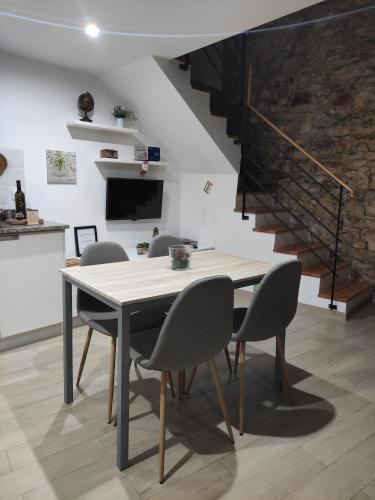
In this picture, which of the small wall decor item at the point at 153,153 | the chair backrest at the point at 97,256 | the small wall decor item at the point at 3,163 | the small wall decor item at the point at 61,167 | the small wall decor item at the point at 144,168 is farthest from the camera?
the small wall decor item at the point at 153,153

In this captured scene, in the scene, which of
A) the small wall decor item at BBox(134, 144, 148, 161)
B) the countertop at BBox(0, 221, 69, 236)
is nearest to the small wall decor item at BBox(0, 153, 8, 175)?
the countertop at BBox(0, 221, 69, 236)

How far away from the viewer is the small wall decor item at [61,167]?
13.1 ft

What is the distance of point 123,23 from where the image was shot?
9.46 ft

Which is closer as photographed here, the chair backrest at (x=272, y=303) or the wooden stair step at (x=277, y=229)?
the chair backrest at (x=272, y=303)

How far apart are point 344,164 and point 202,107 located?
1.79 metres

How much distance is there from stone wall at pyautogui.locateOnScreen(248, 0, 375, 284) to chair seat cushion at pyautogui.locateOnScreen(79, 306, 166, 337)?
2.97 meters

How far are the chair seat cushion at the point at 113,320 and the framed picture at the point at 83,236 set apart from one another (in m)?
2.02

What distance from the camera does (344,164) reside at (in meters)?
4.38

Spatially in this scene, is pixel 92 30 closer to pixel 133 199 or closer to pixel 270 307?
pixel 133 199

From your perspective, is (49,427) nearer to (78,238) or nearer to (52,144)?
(78,238)

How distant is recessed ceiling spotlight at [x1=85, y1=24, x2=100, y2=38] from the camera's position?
9.53 feet

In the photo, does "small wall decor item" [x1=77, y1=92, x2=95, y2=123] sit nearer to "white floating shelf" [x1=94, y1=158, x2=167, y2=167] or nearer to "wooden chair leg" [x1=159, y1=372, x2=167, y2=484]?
"white floating shelf" [x1=94, y1=158, x2=167, y2=167]

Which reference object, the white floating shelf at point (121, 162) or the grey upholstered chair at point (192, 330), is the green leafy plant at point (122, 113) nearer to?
the white floating shelf at point (121, 162)

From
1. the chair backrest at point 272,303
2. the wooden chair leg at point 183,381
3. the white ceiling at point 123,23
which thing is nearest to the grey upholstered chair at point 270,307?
the chair backrest at point 272,303
